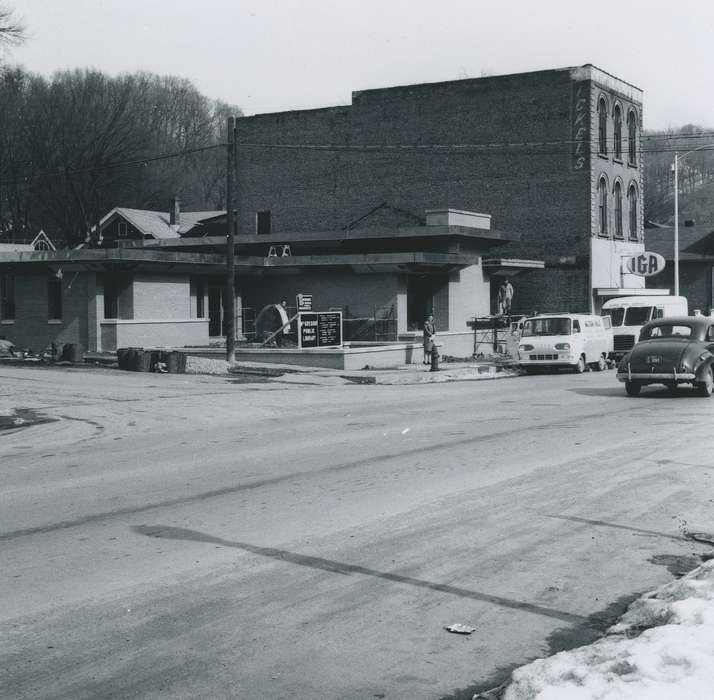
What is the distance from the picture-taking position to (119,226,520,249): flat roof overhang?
41.1 meters

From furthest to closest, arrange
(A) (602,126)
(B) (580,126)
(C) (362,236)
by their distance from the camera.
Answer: (A) (602,126)
(B) (580,126)
(C) (362,236)

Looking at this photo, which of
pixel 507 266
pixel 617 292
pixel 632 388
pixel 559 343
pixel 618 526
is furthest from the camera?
pixel 617 292

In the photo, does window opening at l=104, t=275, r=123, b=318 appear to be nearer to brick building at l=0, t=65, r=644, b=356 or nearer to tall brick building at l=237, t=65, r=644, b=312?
brick building at l=0, t=65, r=644, b=356

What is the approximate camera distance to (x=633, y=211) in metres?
55.2

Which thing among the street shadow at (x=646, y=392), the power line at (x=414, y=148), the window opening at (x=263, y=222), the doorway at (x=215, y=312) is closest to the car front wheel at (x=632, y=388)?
Answer: the street shadow at (x=646, y=392)

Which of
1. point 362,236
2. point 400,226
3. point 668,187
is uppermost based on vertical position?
point 668,187

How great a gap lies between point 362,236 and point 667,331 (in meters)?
21.9

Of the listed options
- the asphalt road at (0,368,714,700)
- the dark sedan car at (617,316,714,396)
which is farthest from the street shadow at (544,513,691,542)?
the dark sedan car at (617,316,714,396)

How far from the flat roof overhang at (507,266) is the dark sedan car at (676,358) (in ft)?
69.6

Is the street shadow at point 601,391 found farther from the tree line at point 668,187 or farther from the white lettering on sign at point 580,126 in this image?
the tree line at point 668,187

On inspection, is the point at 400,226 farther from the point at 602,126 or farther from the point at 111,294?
the point at 111,294

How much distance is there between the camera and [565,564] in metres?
7.58

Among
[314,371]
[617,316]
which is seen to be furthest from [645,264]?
[314,371]

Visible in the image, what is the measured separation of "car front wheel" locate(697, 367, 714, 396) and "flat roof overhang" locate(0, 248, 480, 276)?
1675 cm
